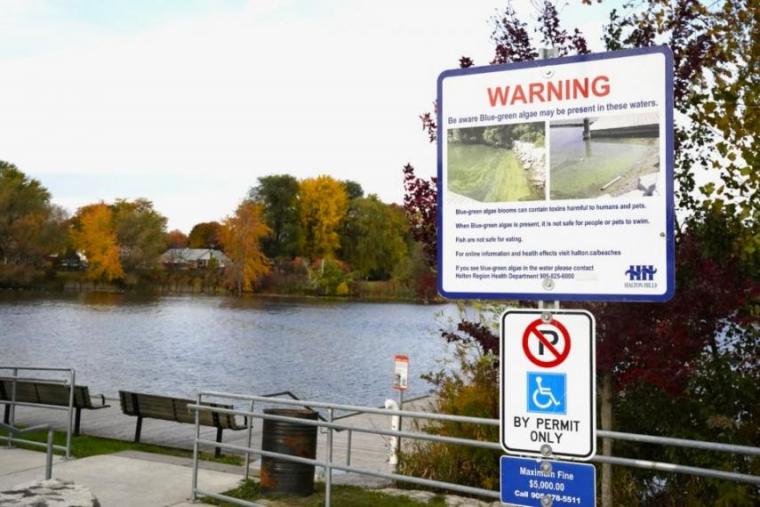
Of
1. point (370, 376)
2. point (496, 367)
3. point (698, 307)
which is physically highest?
point (698, 307)

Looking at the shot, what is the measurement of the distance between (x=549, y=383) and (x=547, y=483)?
375mm

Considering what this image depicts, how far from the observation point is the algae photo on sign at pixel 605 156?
2965 mm

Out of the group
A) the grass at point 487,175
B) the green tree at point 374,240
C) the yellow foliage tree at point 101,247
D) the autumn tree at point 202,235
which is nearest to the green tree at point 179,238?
the autumn tree at point 202,235

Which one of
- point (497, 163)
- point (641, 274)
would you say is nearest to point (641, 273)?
point (641, 274)

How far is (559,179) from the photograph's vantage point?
3.10 m

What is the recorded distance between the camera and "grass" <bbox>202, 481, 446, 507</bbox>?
8.08m

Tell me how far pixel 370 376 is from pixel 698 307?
944 inches

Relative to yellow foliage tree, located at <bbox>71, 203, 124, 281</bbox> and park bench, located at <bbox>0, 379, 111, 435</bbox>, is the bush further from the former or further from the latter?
yellow foliage tree, located at <bbox>71, 203, 124, 281</bbox>

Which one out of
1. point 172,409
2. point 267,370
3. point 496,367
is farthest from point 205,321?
point 496,367

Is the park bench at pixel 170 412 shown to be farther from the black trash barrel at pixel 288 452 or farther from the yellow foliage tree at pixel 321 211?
the yellow foliage tree at pixel 321 211

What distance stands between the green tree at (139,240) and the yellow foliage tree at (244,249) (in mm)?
8402

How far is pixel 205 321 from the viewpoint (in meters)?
57.3

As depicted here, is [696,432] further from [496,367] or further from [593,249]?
[593,249]

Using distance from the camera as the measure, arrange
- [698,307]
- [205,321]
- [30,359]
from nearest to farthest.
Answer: [698,307] < [30,359] < [205,321]
